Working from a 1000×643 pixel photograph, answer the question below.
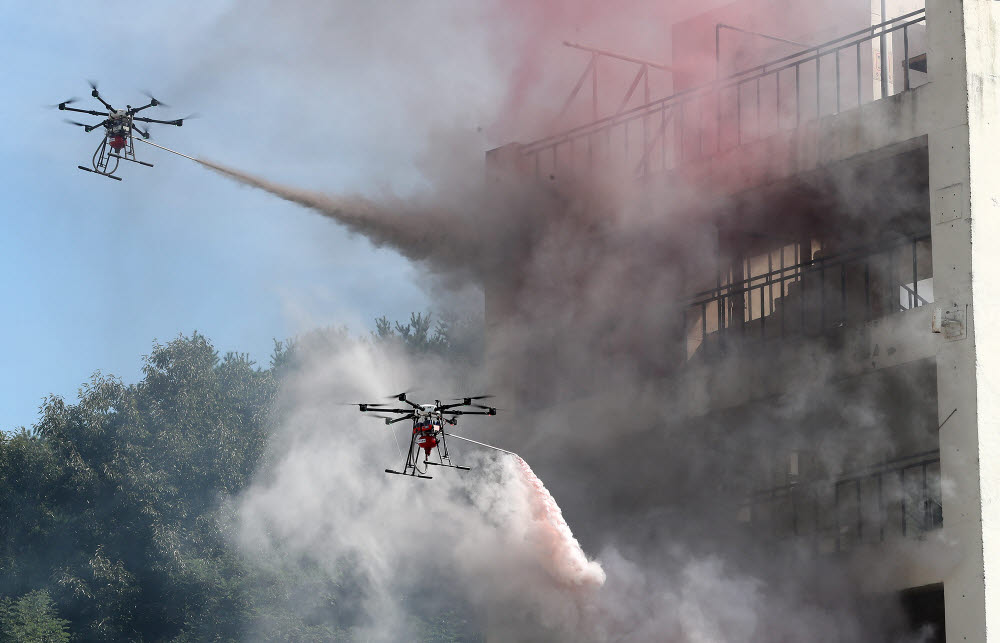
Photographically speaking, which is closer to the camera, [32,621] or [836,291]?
[836,291]

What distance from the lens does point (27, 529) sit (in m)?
64.1

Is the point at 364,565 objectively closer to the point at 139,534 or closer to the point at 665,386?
the point at 139,534

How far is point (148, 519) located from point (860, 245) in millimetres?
37680

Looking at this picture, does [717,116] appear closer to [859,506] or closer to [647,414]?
[647,414]

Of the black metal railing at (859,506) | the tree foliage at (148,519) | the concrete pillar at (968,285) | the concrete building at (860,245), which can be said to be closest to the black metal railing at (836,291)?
the concrete building at (860,245)

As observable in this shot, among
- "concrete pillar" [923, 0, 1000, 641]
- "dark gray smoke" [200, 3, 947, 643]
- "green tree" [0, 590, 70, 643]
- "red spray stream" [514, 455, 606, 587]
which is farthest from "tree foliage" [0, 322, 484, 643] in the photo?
"concrete pillar" [923, 0, 1000, 641]

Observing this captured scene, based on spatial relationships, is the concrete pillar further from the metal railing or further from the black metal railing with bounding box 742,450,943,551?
the metal railing

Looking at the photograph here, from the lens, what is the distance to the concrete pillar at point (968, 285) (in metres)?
25.3

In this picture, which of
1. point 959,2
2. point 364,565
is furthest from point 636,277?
point 364,565

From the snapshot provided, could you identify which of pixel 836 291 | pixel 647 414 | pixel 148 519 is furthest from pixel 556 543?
pixel 148 519

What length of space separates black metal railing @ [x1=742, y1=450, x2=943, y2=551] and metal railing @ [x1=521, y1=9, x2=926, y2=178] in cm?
728

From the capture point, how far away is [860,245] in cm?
3152

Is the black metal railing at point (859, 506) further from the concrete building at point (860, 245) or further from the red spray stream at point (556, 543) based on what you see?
the red spray stream at point (556, 543)

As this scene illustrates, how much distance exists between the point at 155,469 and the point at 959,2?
142ft
